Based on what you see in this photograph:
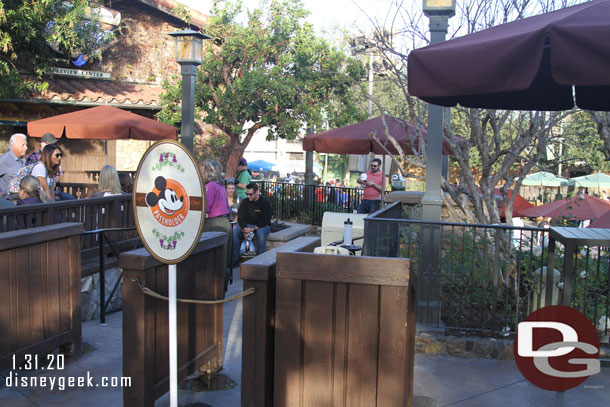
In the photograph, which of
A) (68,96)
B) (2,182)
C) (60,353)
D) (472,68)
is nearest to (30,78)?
(68,96)

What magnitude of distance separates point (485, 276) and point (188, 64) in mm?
5349

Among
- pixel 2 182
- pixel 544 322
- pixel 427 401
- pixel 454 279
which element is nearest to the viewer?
pixel 427 401

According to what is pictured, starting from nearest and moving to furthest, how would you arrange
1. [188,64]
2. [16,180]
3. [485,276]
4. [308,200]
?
[485,276]
[16,180]
[188,64]
[308,200]

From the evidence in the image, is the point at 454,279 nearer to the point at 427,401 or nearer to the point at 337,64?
the point at 427,401

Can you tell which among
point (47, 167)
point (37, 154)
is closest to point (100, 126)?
point (37, 154)

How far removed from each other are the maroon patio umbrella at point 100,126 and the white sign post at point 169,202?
7.77m

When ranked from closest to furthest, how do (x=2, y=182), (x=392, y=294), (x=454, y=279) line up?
1. (x=392, y=294)
2. (x=454, y=279)
3. (x=2, y=182)

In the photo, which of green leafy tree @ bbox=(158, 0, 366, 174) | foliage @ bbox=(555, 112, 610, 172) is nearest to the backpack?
foliage @ bbox=(555, 112, 610, 172)

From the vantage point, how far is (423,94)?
382cm

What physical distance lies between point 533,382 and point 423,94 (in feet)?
8.57

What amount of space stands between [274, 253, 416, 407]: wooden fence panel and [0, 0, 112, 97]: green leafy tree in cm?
1159

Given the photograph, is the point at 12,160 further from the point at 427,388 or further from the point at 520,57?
the point at 520,57

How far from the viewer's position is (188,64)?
8602 mm

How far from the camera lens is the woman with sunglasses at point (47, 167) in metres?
7.40
